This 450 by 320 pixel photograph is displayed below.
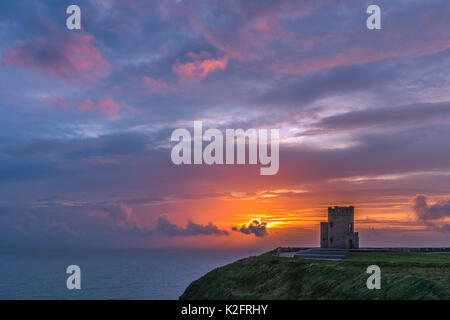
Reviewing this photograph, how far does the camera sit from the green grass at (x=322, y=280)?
35.5m

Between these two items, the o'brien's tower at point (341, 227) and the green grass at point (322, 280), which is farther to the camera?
the o'brien's tower at point (341, 227)

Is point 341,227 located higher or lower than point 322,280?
higher

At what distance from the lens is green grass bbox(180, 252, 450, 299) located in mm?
35531

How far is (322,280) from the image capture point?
4644 centimetres

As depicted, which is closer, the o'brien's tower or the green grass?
the green grass

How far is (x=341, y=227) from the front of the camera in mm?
73125

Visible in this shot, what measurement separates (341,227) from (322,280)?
28.3 metres

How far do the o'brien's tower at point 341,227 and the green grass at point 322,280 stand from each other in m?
8.59

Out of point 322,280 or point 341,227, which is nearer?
point 322,280

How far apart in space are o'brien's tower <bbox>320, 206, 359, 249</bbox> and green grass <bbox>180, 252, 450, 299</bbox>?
28.2ft
